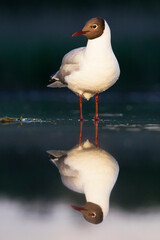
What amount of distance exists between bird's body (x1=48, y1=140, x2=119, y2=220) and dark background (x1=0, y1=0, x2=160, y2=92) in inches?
208

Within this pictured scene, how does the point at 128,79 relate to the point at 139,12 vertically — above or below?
below

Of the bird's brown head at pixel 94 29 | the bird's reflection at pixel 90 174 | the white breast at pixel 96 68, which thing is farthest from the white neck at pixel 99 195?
the bird's brown head at pixel 94 29

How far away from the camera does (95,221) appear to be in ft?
6.66

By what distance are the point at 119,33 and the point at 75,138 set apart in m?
5.38

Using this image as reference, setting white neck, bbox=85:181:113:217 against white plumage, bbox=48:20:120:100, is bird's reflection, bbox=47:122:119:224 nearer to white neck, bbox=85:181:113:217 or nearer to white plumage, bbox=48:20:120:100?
white neck, bbox=85:181:113:217

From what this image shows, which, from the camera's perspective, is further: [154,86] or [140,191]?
[154,86]

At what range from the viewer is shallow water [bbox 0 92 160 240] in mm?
1916

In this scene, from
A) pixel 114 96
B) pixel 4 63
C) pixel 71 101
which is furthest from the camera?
pixel 4 63

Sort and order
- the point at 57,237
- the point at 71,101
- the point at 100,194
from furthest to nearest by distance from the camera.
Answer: the point at 71,101 → the point at 100,194 → the point at 57,237

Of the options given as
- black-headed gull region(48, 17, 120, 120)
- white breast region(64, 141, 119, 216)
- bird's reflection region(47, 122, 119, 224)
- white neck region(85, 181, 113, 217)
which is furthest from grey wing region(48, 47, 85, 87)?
white neck region(85, 181, 113, 217)

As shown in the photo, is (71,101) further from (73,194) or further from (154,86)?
(73,194)

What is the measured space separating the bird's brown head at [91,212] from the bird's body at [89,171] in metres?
0.02

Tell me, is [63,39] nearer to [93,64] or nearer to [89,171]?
[93,64]

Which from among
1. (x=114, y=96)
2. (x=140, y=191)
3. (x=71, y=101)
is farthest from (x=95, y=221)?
(x=114, y=96)
